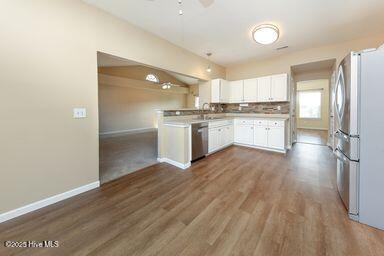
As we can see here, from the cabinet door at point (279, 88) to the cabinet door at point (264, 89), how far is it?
0.34 feet

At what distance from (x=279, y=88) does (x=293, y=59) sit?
870 millimetres

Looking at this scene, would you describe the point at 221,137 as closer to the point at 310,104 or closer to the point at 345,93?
the point at 345,93

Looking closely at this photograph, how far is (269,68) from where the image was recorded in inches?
186

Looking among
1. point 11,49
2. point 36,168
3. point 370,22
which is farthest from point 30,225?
point 370,22

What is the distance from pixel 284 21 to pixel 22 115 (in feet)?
13.3

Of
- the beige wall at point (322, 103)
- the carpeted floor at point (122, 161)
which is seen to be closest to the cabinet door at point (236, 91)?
the carpeted floor at point (122, 161)

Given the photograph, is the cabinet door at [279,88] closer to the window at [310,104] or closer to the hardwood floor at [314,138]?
the hardwood floor at [314,138]

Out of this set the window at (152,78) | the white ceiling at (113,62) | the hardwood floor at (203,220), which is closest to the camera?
the hardwood floor at (203,220)

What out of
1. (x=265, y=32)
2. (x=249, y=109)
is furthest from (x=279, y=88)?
(x=265, y=32)

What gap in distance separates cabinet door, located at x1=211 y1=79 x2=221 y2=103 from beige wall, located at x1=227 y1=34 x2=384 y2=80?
1.03 m

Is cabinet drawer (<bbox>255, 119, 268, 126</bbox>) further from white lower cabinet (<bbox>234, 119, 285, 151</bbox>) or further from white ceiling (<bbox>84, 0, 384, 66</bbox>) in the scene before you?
white ceiling (<bbox>84, 0, 384, 66</bbox>)

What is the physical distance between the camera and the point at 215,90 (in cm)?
493

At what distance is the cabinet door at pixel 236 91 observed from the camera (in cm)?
506

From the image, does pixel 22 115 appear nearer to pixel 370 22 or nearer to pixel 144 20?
pixel 144 20
